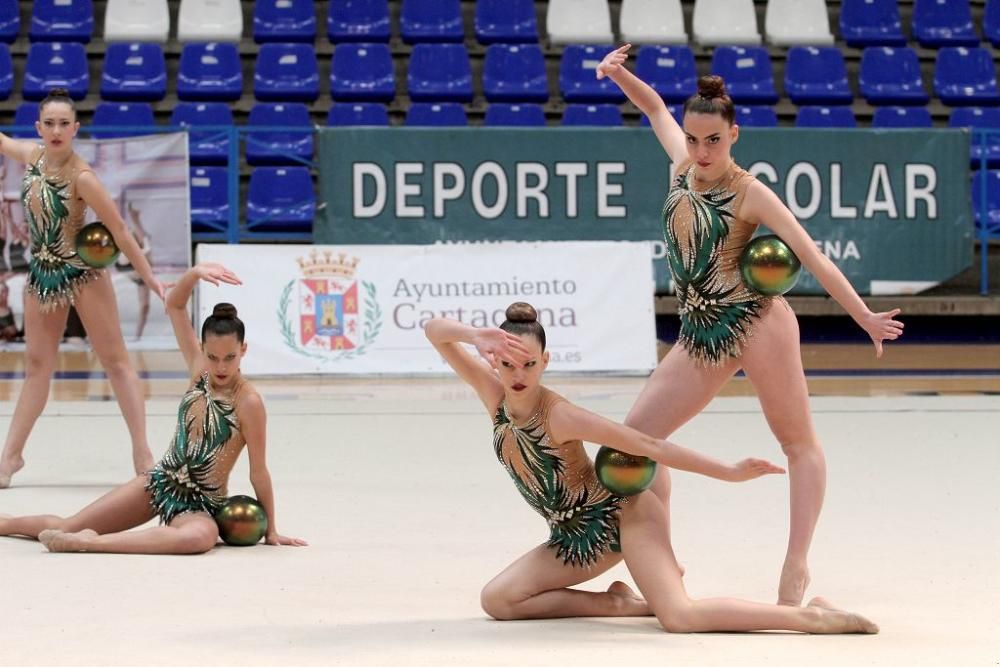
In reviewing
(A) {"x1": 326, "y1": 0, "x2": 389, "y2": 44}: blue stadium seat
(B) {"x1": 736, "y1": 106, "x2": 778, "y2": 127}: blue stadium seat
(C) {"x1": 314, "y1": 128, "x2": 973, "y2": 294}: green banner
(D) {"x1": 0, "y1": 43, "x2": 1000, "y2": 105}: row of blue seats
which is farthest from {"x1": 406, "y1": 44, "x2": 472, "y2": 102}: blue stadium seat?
(B) {"x1": 736, "y1": 106, "x2": 778, "y2": 127}: blue stadium seat

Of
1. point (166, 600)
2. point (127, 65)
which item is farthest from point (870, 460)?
point (127, 65)

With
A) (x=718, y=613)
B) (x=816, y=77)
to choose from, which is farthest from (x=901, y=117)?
(x=718, y=613)

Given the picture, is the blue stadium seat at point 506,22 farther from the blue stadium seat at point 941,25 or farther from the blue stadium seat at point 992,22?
the blue stadium seat at point 992,22

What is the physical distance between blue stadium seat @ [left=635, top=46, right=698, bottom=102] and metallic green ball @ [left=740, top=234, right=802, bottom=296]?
30.5 ft

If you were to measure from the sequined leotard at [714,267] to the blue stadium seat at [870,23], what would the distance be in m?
10.5

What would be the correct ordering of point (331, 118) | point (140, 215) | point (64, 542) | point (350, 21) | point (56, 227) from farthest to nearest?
1. point (350, 21)
2. point (331, 118)
3. point (140, 215)
4. point (56, 227)
5. point (64, 542)

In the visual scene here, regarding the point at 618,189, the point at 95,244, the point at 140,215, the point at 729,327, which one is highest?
the point at 618,189

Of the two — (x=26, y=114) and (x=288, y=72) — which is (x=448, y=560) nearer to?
(x=26, y=114)

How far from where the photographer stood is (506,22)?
13281mm

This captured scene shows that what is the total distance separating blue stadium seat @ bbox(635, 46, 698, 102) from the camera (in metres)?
12.7

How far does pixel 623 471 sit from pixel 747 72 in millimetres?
10123

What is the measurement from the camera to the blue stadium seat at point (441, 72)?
1268 cm

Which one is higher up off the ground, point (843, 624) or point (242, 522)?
point (242, 522)

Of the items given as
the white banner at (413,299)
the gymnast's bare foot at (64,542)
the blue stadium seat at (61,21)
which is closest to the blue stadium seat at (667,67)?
the white banner at (413,299)
